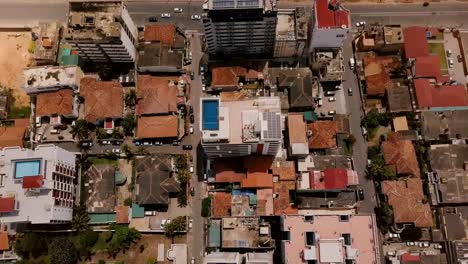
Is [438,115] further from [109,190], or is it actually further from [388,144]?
[109,190]

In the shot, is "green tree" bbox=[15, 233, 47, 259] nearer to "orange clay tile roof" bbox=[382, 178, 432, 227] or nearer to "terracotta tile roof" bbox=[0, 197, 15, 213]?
"terracotta tile roof" bbox=[0, 197, 15, 213]

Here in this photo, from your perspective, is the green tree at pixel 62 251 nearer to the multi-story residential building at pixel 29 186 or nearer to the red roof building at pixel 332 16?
the multi-story residential building at pixel 29 186

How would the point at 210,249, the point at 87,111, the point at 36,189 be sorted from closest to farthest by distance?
the point at 36,189 → the point at 210,249 → the point at 87,111

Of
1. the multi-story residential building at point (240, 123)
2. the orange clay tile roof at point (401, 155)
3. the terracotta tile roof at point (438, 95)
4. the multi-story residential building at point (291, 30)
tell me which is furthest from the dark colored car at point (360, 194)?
the multi-story residential building at point (291, 30)

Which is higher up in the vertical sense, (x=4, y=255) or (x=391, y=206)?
(x=391, y=206)

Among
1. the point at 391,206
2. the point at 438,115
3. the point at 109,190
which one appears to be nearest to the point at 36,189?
the point at 109,190
